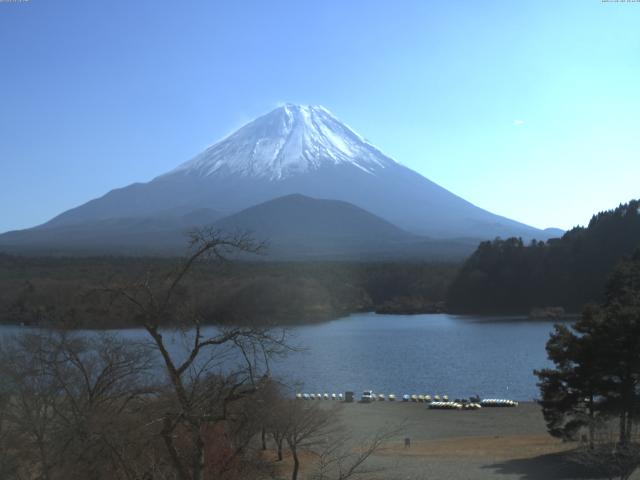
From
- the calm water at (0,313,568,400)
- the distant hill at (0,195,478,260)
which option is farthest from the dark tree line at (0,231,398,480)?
the distant hill at (0,195,478,260)

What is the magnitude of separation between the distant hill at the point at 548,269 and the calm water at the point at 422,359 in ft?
20.0

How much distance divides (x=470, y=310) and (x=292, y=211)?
141 feet

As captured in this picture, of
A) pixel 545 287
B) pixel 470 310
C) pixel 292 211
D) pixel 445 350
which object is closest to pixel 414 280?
pixel 470 310

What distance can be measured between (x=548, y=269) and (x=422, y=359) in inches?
940

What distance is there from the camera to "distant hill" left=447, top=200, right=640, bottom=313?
1816 inches

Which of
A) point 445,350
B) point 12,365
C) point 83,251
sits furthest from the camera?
point 83,251

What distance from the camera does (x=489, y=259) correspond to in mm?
51344

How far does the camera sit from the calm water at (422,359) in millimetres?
22203

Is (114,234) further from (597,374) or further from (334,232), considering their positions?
(597,374)

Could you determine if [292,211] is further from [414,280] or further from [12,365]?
[12,365]

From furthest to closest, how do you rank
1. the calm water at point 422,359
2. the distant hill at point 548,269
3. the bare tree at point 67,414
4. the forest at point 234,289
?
the distant hill at point 548,269 → the calm water at point 422,359 → the forest at point 234,289 → the bare tree at point 67,414

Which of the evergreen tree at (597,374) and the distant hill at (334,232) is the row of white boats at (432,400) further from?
the distant hill at (334,232)

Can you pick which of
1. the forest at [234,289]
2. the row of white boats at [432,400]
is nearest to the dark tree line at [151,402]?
the forest at [234,289]

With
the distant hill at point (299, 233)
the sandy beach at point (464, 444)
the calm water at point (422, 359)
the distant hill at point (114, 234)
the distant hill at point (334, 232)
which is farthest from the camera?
the distant hill at point (334, 232)
